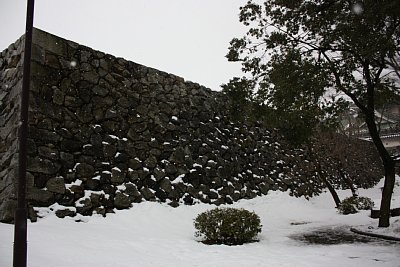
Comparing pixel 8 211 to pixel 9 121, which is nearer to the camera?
pixel 8 211

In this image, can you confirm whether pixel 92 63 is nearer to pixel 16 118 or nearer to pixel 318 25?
pixel 16 118

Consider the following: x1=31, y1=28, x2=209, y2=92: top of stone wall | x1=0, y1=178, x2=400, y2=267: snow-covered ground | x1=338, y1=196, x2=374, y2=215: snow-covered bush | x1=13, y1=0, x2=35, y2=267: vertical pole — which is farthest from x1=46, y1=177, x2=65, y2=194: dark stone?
x1=338, y1=196, x2=374, y2=215: snow-covered bush

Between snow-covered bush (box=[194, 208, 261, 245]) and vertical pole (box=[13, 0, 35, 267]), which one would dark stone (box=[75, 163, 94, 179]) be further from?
vertical pole (box=[13, 0, 35, 267])

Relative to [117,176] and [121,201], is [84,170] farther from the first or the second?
[121,201]

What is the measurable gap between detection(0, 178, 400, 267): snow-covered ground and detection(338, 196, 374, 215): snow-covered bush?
218 cm

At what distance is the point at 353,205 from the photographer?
467 inches

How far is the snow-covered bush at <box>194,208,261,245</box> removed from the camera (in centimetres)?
720

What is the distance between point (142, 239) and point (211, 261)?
1939mm

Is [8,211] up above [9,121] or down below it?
below

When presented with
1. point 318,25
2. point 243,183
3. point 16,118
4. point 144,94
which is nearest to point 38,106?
point 16,118

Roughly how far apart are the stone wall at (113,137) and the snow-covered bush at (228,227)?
2.05m

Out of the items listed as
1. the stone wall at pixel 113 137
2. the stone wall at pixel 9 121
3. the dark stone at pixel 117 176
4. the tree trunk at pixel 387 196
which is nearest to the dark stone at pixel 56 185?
the stone wall at pixel 113 137

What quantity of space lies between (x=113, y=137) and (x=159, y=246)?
3.49 metres

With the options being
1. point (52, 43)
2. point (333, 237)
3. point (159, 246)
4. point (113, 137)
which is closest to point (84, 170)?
point (113, 137)
